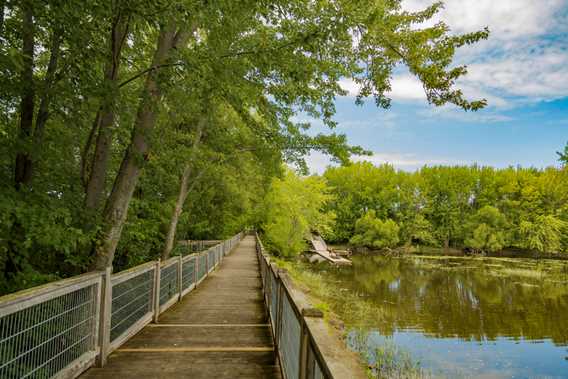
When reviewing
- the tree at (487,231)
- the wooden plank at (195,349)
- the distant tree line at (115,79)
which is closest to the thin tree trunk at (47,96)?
the distant tree line at (115,79)

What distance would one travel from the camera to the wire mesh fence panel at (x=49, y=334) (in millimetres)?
2783

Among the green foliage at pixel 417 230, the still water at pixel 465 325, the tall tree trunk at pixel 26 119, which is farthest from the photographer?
the green foliage at pixel 417 230

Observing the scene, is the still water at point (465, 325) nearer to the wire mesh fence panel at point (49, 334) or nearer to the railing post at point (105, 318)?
the railing post at point (105, 318)

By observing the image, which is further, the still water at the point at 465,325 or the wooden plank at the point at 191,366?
the still water at the point at 465,325

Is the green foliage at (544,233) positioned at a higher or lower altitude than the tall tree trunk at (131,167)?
lower

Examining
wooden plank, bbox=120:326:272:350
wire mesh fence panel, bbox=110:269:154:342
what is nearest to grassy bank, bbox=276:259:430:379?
wooden plank, bbox=120:326:272:350

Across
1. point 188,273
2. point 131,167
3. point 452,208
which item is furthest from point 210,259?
point 452,208

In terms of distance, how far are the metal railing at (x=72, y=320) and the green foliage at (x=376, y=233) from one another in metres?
51.0

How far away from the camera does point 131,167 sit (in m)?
6.12

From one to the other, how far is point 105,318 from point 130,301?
105 cm

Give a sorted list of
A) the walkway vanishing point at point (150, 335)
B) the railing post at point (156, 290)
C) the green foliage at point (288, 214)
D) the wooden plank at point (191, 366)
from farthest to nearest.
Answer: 1. the green foliage at point (288, 214)
2. the railing post at point (156, 290)
3. the wooden plank at point (191, 366)
4. the walkway vanishing point at point (150, 335)

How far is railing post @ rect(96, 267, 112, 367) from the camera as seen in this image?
166 inches

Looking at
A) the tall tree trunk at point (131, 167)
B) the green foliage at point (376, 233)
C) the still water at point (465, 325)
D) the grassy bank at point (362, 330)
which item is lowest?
the still water at point (465, 325)

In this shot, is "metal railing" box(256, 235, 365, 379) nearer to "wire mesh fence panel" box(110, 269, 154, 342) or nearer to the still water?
"wire mesh fence panel" box(110, 269, 154, 342)
